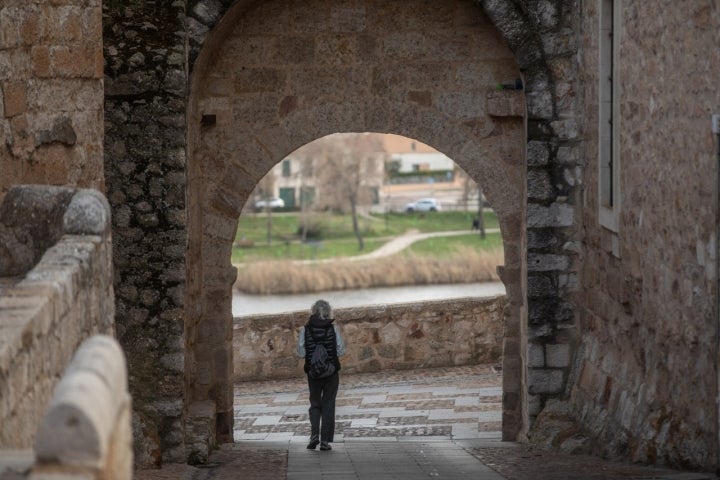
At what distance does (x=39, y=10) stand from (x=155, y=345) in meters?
2.52

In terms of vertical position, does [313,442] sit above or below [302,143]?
below

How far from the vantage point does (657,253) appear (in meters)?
7.30

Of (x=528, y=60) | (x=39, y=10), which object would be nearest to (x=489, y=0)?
(x=528, y=60)

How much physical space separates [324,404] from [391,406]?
8.60 feet

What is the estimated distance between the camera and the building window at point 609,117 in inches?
327

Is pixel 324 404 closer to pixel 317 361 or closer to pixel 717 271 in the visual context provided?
pixel 317 361

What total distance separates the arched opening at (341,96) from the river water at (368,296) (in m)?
19.5

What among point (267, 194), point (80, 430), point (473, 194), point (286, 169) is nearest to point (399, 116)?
point (80, 430)

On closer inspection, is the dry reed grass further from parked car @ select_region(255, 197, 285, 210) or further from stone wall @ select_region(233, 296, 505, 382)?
stone wall @ select_region(233, 296, 505, 382)

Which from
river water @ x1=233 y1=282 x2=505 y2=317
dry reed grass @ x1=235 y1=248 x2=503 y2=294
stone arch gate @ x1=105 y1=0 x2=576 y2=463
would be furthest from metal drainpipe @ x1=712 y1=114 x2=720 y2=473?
A: dry reed grass @ x1=235 y1=248 x2=503 y2=294

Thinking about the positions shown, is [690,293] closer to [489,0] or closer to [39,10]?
[489,0]

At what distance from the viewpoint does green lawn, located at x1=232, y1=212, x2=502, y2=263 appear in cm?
4056

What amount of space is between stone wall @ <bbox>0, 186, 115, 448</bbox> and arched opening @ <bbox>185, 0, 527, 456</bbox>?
381cm

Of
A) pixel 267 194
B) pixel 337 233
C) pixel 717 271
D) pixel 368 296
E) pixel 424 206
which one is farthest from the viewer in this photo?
pixel 424 206
